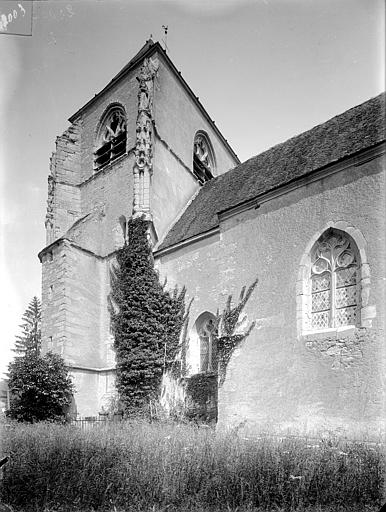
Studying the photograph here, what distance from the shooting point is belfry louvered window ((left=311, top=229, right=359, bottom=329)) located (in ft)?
32.9

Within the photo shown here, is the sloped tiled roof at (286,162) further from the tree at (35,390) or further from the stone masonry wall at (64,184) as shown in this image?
the tree at (35,390)

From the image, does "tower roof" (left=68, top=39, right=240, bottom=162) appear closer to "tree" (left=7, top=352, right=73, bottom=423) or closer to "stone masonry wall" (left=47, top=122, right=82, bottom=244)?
"stone masonry wall" (left=47, top=122, right=82, bottom=244)

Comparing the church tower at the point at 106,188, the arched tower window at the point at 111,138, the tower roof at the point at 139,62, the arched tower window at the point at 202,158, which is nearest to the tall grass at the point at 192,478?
the church tower at the point at 106,188

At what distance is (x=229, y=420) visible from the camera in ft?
37.7

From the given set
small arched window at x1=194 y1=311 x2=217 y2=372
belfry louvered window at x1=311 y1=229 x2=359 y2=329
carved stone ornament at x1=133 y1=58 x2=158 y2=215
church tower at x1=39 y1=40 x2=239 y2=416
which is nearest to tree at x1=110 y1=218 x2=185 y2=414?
small arched window at x1=194 y1=311 x2=217 y2=372

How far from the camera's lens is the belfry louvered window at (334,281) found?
10031 mm

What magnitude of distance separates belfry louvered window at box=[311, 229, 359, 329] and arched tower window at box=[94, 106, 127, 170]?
1274cm

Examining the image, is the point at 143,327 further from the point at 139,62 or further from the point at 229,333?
the point at 139,62

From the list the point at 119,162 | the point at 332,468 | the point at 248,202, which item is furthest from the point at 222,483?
the point at 119,162

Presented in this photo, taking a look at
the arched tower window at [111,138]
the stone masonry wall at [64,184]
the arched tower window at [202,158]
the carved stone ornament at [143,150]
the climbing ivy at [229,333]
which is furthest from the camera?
the arched tower window at [202,158]

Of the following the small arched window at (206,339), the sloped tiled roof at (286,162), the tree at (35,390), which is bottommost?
the tree at (35,390)

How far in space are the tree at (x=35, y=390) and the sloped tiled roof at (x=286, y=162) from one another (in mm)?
5954

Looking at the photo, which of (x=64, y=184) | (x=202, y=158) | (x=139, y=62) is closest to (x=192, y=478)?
(x=64, y=184)

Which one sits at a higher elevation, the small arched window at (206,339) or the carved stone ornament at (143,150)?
the carved stone ornament at (143,150)
